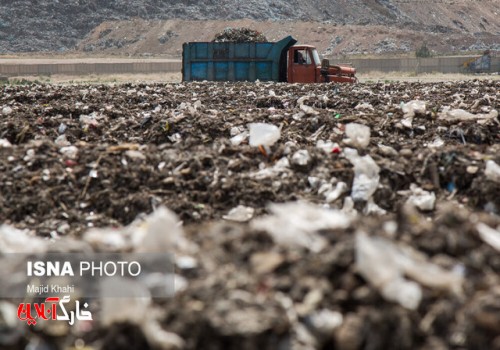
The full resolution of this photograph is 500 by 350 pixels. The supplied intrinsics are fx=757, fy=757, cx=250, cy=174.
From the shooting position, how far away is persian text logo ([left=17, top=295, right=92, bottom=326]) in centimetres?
376

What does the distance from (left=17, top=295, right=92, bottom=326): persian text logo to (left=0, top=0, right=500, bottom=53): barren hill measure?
221 ft

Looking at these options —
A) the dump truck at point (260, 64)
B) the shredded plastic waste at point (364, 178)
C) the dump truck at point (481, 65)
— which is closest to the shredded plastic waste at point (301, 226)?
the shredded plastic waste at point (364, 178)

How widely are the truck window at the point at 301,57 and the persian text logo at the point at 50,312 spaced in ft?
70.1

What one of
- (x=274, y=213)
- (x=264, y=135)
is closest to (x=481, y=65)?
(x=264, y=135)

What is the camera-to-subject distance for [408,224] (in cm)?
390

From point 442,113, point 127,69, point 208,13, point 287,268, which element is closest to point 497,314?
point 287,268

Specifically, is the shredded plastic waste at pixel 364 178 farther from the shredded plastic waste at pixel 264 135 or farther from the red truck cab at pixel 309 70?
the red truck cab at pixel 309 70

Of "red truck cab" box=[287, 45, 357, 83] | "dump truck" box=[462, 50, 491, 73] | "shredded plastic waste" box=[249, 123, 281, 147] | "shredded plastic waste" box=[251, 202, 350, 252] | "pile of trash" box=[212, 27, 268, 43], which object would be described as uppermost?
"pile of trash" box=[212, 27, 268, 43]

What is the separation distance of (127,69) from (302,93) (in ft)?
100

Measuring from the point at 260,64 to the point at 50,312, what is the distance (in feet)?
73.7

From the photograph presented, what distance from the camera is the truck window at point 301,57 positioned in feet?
81.4

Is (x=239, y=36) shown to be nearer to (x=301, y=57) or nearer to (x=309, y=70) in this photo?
(x=301, y=57)

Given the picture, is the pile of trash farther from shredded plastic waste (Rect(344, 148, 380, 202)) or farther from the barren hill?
the barren hill

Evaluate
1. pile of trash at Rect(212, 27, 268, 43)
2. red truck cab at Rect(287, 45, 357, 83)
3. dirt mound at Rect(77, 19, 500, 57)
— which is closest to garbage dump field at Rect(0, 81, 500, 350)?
red truck cab at Rect(287, 45, 357, 83)
